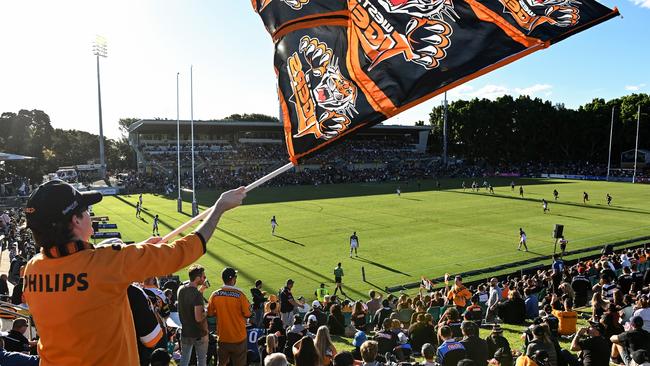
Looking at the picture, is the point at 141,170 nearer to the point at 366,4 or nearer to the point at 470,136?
the point at 470,136

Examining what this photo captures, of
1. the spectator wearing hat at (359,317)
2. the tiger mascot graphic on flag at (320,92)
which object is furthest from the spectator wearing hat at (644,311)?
the tiger mascot graphic on flag at (320,92)

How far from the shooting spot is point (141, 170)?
70.9 metres

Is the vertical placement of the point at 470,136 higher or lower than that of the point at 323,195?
higher

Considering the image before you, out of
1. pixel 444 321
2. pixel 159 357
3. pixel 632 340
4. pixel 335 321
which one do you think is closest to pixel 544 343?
pixel 632 340

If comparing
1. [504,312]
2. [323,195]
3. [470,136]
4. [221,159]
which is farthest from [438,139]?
[504,312]

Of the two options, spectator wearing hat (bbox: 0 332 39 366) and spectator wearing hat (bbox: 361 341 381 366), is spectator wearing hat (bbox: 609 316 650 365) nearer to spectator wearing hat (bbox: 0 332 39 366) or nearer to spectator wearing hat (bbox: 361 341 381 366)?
spectator wearing hat (bbox: 361 341 381 366)

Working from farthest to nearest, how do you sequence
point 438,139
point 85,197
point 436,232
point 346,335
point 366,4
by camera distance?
point 438,139
point 436,232
point 346,335
point 366,4
point 85,197

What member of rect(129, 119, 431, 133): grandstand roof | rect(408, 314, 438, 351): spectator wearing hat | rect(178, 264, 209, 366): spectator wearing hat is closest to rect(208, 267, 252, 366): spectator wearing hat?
rect(178, 264, 209, 366): spectator wearing hat

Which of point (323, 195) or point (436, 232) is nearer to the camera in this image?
point (436, 232)

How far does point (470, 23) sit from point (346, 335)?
9.34 m

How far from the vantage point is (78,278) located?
2.62 m

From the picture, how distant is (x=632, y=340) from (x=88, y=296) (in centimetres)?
829

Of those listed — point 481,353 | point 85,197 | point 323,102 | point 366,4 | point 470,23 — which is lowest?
point 481,353

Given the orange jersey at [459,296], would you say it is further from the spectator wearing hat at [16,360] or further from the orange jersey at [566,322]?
the spectator wearing hat at [16,360]
